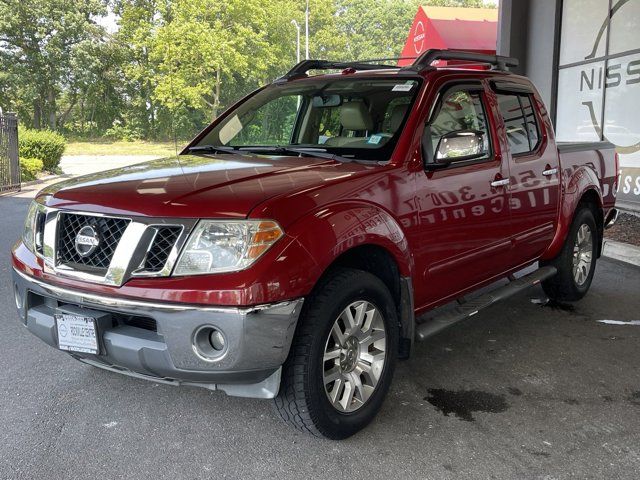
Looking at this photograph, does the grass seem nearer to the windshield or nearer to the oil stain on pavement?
the windshield

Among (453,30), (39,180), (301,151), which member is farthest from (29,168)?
(301,151)

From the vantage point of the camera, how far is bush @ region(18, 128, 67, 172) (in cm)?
1817

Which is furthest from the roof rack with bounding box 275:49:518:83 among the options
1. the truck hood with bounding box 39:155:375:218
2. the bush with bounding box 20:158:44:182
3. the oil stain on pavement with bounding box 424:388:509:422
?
the bush with bounding box 20:158:44:182

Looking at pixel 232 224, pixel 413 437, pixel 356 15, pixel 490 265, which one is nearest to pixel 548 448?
pixel 413 437

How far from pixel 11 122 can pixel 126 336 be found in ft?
46.3

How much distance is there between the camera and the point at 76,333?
2.81 metres

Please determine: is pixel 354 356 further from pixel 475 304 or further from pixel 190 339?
pixel 475 304

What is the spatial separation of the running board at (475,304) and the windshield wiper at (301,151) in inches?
42.7

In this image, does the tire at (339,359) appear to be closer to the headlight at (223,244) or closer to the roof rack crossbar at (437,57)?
the headlight at (223,244)

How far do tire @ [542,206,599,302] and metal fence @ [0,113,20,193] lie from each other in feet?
40.9

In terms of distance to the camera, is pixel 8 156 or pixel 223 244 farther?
pixel 8 156

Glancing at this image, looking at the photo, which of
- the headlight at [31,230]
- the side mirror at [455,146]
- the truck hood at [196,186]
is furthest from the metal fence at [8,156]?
the side mirror at [455,146]

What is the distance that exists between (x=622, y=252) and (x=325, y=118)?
16.0ft

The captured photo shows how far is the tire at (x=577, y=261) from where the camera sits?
16.8 ft
